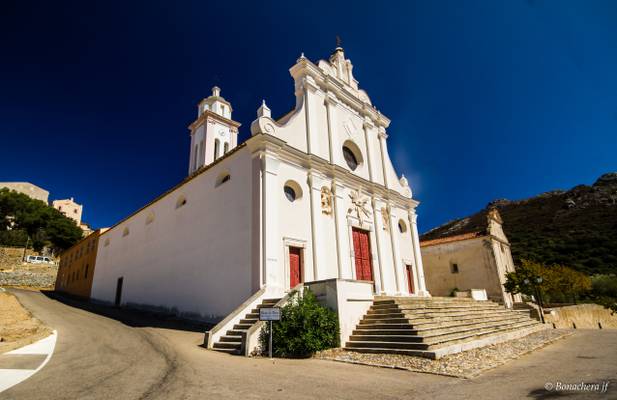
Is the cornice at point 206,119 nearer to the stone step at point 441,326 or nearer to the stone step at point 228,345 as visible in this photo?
the stone step at point 228,345

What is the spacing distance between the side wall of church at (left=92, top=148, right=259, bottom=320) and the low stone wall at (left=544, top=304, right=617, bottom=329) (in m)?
17.6

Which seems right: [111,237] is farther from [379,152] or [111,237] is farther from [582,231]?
[582,231]

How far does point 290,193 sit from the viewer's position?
1454 cm

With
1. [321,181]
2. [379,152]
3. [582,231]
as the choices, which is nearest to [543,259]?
[582,231]

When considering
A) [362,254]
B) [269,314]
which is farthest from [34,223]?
[269,314]

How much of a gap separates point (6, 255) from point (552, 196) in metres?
92.6

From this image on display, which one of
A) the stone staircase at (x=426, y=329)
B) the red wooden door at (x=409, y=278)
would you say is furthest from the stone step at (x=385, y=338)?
the red wooden door at (x=409, y=278)

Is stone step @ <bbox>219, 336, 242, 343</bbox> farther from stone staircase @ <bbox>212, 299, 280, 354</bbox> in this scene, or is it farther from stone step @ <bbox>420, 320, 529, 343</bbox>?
stone step @ <bbox>420, 320, 529, 343</bbox>

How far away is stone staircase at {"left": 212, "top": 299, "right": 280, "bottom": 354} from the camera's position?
8852 mm

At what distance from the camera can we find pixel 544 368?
258 inches

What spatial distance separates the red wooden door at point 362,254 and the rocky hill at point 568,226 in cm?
2774

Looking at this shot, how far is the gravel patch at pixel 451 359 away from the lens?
649 cm

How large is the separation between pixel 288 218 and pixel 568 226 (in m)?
59.6

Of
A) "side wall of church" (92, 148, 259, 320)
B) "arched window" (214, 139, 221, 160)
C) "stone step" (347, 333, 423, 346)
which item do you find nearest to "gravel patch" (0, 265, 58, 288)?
"side wall of church" (92, 148, 259, 320)
